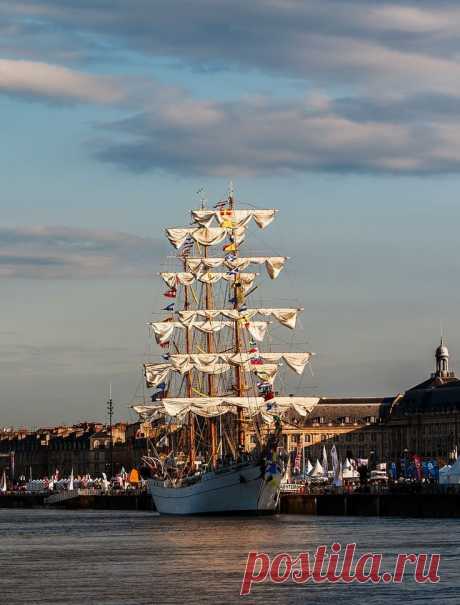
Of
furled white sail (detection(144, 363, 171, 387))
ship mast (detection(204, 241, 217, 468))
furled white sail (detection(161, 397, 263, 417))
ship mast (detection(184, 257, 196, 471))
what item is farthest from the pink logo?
furled white sail (detection(144, 363, 171, 387))

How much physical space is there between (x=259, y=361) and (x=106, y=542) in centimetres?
4035

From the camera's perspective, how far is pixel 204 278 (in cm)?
14188

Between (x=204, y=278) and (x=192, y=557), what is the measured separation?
65474mm

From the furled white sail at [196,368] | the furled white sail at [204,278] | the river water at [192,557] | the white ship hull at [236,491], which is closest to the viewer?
the river water at [192,557]

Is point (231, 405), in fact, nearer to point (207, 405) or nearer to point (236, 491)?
point (207, 405)

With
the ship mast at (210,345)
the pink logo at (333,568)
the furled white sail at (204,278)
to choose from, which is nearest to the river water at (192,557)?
the pink logo at (333,568)

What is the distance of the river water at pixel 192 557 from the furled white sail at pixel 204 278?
20.6 m

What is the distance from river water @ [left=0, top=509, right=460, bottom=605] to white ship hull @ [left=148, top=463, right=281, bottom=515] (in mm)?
2919

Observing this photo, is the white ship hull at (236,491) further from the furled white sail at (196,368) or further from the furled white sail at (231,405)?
the furled white sail at (196,368)

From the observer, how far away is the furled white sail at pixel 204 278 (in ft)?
451

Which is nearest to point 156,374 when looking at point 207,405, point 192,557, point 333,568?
point 207,405

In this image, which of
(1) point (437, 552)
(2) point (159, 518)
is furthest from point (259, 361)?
(1) point (437, 552)

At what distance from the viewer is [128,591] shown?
205ft

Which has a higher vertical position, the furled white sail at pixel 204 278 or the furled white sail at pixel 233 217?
the furled white sail at pixel 233 217
